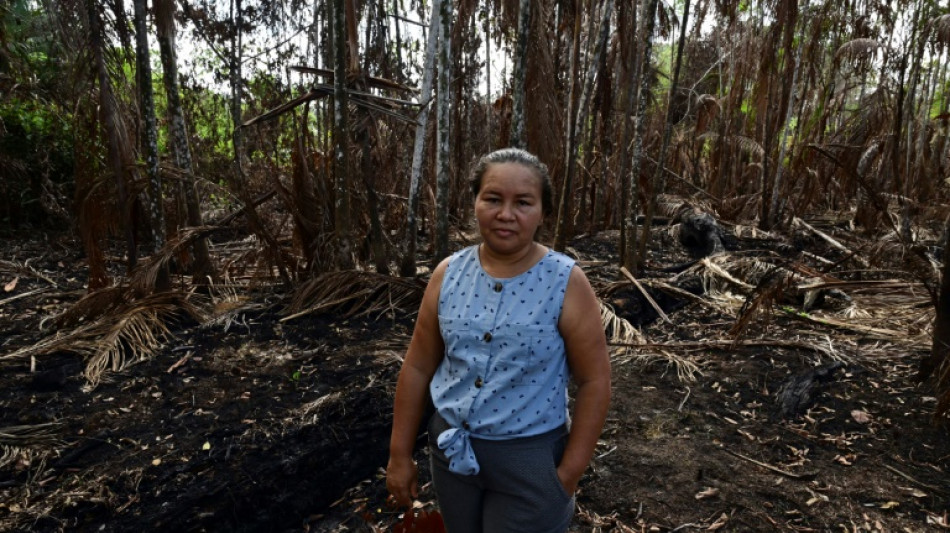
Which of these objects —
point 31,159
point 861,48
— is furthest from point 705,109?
point 31,159

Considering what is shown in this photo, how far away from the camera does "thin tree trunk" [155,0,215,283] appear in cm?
400

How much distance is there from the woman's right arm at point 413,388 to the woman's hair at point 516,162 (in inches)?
10.0

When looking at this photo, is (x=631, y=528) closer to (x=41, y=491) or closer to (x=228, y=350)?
(x=41, y=491)

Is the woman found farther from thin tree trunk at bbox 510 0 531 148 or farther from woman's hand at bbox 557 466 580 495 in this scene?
thin tree trunk at bbox 510 0 531 148

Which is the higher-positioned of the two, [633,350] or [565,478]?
[565,478]

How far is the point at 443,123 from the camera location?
478 cm

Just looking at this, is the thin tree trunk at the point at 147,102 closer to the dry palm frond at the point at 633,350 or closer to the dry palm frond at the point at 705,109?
the dry palm frond at the point at 633,350

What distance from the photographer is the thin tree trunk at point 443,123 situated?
14.7 feet

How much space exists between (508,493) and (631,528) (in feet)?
4.43

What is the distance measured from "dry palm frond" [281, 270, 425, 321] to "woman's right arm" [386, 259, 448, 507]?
10.8 feet

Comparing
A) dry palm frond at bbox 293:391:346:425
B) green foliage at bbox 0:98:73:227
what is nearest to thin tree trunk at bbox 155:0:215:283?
dry palm frond at bbox 293:391:346:425

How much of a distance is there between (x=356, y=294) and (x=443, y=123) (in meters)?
1.68

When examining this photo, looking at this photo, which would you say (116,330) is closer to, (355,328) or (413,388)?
(355,328)

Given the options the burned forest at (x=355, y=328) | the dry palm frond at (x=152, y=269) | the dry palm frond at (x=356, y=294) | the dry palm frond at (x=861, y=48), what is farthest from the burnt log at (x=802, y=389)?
the dry palm frond at (x=861, y=48)
